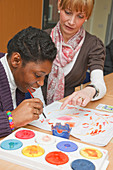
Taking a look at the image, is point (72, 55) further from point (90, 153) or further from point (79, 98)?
point (90, 153)

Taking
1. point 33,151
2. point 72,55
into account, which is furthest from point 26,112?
point 72,55

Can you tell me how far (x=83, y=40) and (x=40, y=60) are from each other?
625 mm

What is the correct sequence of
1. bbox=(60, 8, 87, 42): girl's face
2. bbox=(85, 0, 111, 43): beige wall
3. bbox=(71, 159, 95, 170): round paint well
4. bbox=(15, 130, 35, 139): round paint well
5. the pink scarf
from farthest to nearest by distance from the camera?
bbox=(85, 0, 111, 43): beige wall < the pink scarf < bbox=(60, 8, 87, 42): girl's face < bbox=(15, 130, 35, 139): round paint well < bbox=(71, 159, 95, 170): round paint well

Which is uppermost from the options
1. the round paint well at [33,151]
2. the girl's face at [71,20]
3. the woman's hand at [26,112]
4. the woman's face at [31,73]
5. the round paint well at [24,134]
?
the girl's face at [71,20]

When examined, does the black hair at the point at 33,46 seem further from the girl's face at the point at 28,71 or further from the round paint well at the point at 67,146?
the round paint well at the point at 67,146

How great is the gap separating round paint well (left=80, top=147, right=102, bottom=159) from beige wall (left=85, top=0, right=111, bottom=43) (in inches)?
187

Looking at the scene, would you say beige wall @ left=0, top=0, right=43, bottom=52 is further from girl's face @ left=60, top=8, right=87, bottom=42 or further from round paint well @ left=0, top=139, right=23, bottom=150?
round paint well @ left=0, top=139, right=23, bottom=150

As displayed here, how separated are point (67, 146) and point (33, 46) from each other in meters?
0.47

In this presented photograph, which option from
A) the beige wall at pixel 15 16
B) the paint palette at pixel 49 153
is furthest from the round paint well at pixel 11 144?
the beige wall at pixel 15 16

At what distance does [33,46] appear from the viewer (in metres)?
0.95

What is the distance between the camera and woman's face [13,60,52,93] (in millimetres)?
946

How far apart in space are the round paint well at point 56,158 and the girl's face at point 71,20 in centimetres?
90

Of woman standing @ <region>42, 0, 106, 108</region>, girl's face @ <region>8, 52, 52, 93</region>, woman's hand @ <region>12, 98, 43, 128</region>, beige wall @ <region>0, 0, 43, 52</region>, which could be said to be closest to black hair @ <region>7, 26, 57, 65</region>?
girl's face @ <region>8, 52, 52, 93</region>

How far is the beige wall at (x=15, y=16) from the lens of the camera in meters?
2.59
